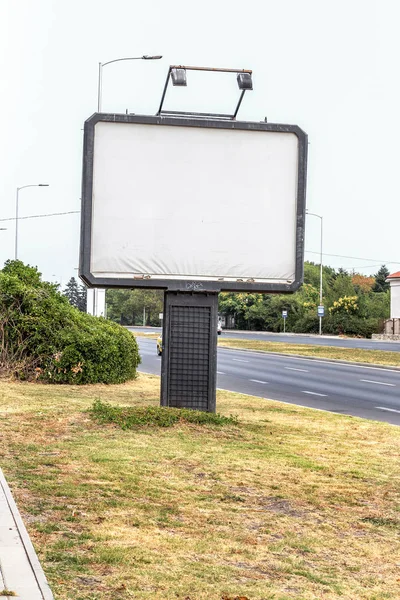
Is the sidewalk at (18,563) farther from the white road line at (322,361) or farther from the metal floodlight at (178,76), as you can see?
the white road line at (322,361)

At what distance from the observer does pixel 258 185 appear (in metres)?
14.6

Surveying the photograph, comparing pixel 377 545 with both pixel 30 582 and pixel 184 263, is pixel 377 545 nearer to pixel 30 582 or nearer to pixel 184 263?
pixel 30 582

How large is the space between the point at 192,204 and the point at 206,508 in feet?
26.1

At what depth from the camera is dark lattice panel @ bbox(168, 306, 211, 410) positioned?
1402 cm

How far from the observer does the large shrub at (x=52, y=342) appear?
66.0 feet

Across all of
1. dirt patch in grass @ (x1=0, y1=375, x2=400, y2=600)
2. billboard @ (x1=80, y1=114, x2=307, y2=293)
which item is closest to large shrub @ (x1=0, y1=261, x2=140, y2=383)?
billboard @ (x1=80, y1=114, x2=307, y2=293)

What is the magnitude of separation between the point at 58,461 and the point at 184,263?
234 inches

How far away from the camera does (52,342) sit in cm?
2033

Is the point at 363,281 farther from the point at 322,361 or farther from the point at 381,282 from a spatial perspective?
the point at 322,361

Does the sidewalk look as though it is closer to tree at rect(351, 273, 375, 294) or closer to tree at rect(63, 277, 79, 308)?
tree at rect(351, 273, 375, 294)

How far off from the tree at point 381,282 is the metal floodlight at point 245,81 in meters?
104

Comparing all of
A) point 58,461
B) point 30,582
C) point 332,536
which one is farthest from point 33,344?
point 30,582

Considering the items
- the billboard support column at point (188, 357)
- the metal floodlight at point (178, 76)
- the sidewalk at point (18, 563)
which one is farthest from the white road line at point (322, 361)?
the sidewalk at point (18, 563)

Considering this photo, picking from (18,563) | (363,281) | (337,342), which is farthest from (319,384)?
(363,281)
